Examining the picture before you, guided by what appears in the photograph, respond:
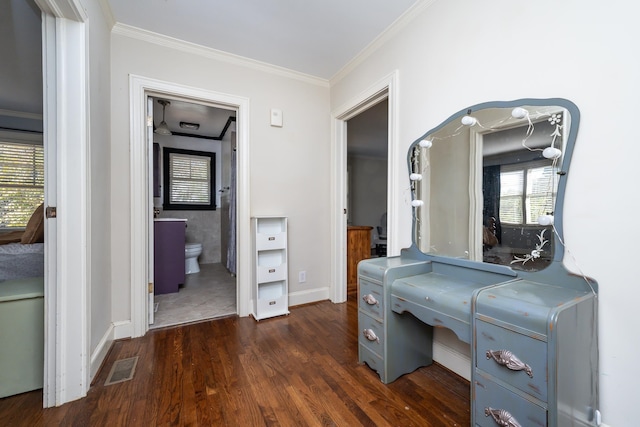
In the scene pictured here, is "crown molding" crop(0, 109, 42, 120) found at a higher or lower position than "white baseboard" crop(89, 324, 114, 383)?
higher

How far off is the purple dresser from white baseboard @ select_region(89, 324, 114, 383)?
3.86 feet

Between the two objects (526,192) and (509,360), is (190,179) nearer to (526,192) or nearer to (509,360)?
(526,192)

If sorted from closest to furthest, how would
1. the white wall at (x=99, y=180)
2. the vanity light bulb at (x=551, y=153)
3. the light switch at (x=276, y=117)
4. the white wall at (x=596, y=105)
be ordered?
the white wall at (x=596, y=105) → the vanity light bulb at (x=551, y=153) → the white wall at (x=99, y=180) → the light switch at (x=276, y=117)

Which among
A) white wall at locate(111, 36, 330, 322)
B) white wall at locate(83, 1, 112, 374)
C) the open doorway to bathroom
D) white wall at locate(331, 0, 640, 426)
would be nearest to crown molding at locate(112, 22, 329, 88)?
white wall at locate(111, 36, 330, 322)

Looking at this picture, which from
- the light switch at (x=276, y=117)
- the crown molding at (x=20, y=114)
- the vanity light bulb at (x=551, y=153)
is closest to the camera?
the vanity light bulb at (x=551, y=153)

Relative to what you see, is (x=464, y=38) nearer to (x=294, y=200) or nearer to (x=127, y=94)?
(x=294, y=200)

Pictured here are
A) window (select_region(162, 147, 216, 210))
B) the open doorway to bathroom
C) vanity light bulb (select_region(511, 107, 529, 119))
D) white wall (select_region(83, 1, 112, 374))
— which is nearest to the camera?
vanity light bulb (select_region(511, 107, 529, 119))

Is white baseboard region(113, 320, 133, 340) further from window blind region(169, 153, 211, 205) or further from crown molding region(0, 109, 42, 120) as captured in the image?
crown molding region(0, 109, 42, 120)

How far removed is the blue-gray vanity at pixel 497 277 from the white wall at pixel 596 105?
49mm

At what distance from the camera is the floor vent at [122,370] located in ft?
5.14

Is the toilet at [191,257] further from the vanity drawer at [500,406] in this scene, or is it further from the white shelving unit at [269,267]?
the vanity drawer at [500,406]

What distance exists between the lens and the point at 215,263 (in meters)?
4.92

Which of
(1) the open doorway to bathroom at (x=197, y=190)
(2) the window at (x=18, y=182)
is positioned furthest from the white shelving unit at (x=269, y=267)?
(2) the window at (x=18, y=182)

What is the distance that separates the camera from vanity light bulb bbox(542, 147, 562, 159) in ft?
3.86
